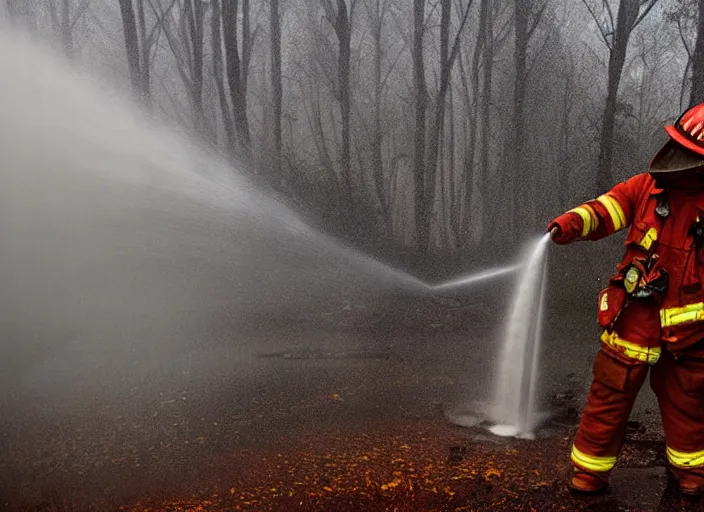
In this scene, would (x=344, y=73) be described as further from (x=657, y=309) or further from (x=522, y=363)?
(x=657, y=309)

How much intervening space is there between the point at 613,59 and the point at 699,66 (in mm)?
1012

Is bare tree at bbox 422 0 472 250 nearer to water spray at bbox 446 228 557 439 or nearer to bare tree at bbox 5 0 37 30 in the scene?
water spray at bbox 446 228 557 439

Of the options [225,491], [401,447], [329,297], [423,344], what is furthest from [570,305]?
[225,491]

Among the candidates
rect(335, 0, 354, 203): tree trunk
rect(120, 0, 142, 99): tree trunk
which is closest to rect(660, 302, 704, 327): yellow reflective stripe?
rect(335, 0, 354, 203): tree trunk

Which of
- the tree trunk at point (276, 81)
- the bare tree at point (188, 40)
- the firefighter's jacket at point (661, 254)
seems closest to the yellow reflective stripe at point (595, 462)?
the firefighter's jacket at point (661, 254)

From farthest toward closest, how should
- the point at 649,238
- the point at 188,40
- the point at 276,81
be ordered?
the point at 188,40 < the point at 276,81 < the point at 649,238

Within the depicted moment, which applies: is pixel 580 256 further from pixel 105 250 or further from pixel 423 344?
pixel 105 250

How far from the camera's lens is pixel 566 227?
2.59 metres

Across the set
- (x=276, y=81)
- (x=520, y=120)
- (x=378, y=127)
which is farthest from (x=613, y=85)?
(x=276, y=81)

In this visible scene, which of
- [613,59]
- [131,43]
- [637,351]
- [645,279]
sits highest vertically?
[131,43]

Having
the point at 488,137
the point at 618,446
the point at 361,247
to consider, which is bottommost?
the point at 618,446

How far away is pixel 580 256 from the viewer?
7250 mm

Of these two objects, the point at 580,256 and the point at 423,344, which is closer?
the point at 423,344

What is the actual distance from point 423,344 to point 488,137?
4.24 meters
